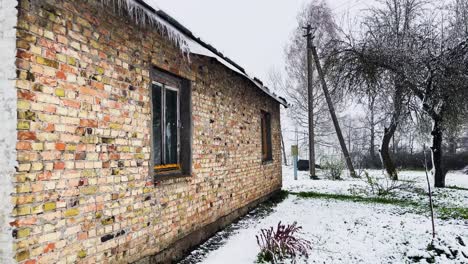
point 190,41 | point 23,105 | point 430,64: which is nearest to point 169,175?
point 190,41

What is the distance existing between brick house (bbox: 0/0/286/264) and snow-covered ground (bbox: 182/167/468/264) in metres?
0.52

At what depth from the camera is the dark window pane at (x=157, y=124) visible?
3.64m

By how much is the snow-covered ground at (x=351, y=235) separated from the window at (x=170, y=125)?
3.94ft

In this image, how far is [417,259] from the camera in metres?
3.76

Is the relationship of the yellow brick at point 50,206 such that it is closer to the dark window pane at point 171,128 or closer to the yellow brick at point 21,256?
the yellow brick at point 21,256

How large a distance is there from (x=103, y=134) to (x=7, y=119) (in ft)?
2.60

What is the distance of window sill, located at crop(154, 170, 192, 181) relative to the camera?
3.56 metres

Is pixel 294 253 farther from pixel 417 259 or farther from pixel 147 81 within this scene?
pixel 147 81

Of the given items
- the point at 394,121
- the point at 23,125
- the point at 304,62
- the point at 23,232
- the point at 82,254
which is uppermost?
the point at 304,62

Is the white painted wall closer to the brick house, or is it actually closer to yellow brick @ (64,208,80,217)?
the brick house

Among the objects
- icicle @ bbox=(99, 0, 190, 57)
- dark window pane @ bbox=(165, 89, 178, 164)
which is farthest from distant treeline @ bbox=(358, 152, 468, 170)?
icicle @ bbox=(99, 0, 190, 57)

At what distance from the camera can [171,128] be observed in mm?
4027

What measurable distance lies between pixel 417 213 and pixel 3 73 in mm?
7093

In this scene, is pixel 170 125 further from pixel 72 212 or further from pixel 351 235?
pixel 351 235
